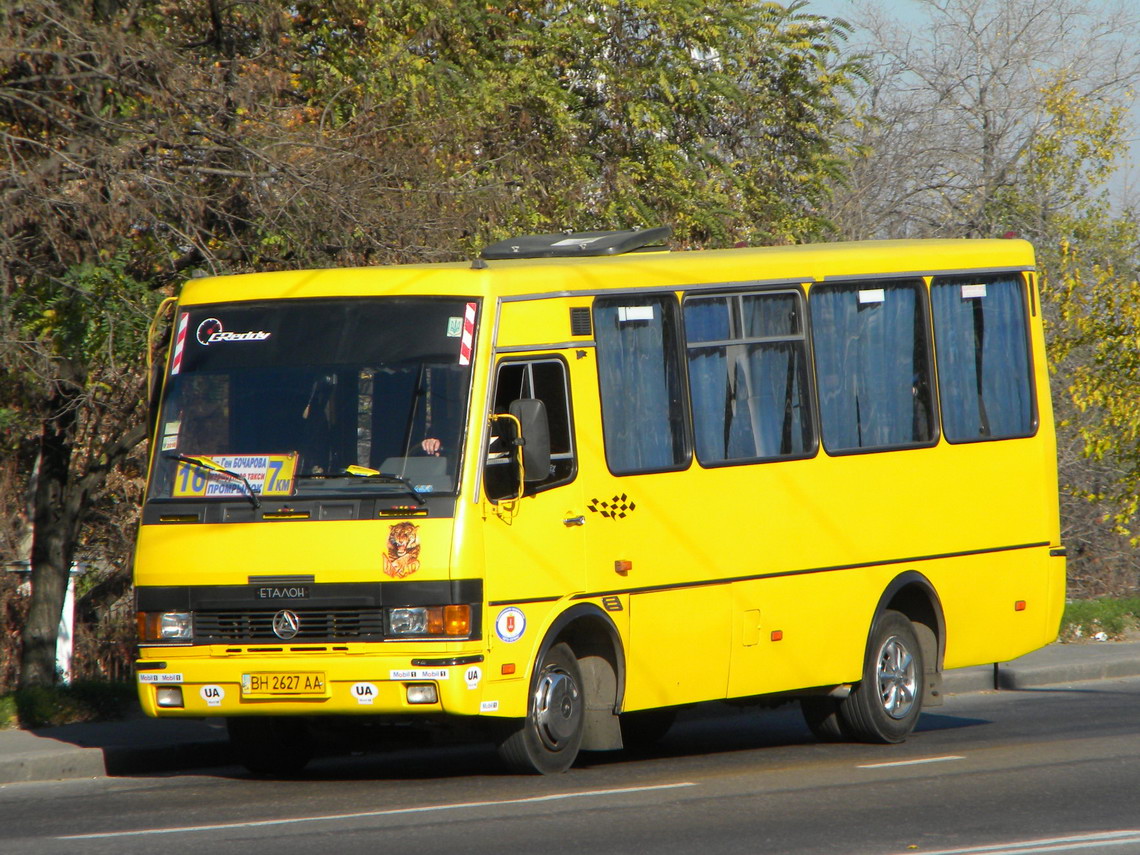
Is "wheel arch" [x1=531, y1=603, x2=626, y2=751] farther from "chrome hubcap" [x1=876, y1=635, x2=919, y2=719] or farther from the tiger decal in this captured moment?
"chrome hubcap" [x1=876, y1=635, x2=919, y2=719]

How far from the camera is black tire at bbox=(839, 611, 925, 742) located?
38.8ft

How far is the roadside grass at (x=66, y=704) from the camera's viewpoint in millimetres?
11664

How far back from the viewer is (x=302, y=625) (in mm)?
9359

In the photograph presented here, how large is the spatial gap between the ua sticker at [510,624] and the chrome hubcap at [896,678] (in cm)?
332

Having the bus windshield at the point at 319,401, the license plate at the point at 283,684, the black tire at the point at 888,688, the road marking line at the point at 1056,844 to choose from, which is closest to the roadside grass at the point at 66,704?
the bus windshield at the point at 319,401

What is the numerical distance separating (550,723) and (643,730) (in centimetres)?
255

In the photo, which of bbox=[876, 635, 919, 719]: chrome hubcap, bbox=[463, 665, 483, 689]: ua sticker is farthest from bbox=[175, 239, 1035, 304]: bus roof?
bbox=[876, 635, 919, 719]: chrome hubcap

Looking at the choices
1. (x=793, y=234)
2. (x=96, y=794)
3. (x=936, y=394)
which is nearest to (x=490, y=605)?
(x=96, y=794)

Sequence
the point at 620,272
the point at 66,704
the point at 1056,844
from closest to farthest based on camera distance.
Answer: the point at 1056,844 → the point at 620,272 → the point at 66,704

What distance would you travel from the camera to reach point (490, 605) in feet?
30.5

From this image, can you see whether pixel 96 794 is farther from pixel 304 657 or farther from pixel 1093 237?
pixel 1093 237

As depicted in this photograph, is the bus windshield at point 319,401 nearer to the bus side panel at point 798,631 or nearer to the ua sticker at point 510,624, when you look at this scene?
the ua sticker at point 510,624

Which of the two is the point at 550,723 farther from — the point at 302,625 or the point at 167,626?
the point at 167,626

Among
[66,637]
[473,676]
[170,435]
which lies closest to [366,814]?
[473,676]
